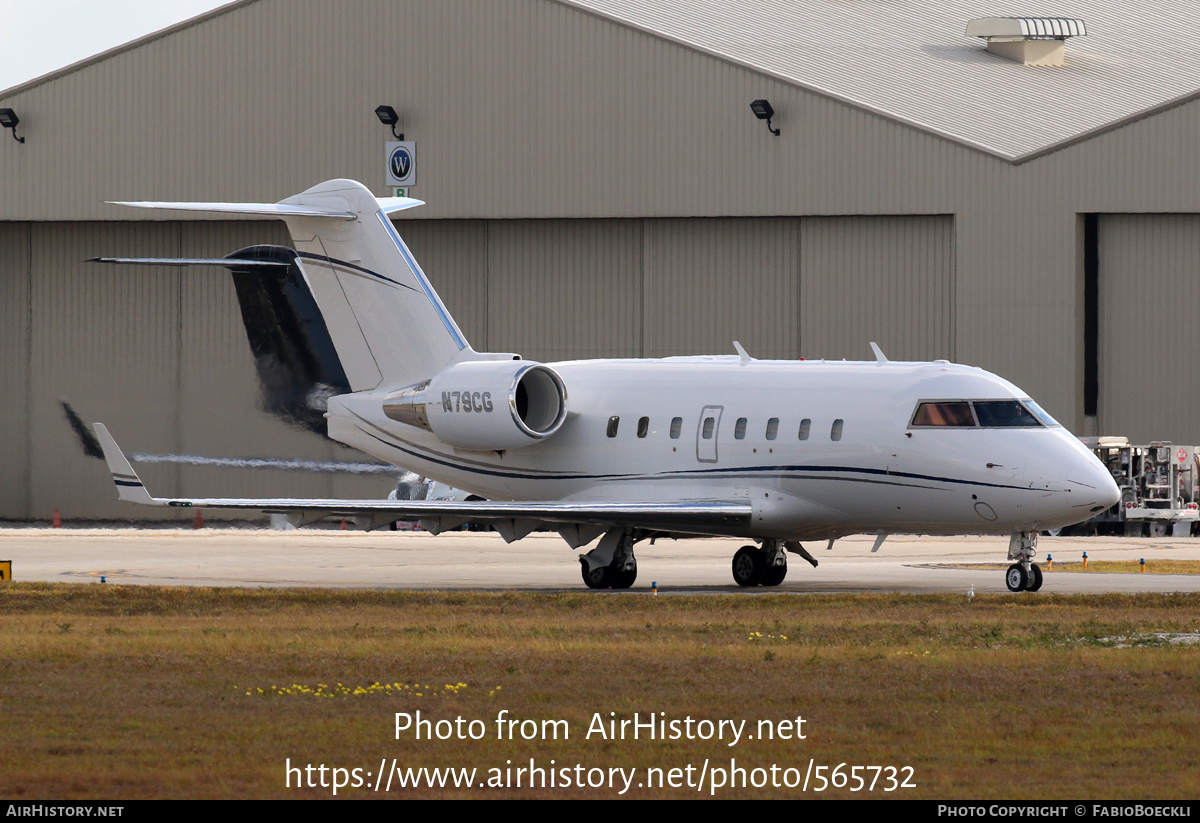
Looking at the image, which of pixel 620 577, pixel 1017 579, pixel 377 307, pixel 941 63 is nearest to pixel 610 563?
pixel 620 577

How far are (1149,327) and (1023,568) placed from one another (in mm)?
22276

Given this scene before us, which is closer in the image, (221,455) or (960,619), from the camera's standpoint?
(960,619)

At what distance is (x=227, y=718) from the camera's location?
1291 cm

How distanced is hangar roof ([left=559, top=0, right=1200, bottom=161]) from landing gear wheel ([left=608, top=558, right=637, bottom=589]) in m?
21.2

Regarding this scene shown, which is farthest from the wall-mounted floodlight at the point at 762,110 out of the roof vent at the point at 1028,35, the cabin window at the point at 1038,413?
the cabin window at the point at 1038,413

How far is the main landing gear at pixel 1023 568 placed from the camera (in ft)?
81.0

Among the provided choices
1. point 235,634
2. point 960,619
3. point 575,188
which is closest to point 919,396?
point 960,619

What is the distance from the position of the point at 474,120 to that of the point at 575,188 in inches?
130

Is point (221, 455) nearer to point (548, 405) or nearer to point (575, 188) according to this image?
point (575, 188)

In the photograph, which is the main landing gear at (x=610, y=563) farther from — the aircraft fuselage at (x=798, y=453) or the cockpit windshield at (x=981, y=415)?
the cockpit windshield at (x=981, y=415)

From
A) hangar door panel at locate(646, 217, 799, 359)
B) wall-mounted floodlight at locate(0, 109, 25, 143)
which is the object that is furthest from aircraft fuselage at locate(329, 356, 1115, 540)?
wall-mounted floodlight at locate(0, 109, 25, 143)

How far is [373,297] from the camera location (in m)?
31.4

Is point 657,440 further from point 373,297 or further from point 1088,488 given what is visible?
point 1088,488

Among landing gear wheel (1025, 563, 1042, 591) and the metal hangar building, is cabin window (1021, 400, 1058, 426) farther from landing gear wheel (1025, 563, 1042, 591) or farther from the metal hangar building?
the metal hangar building
